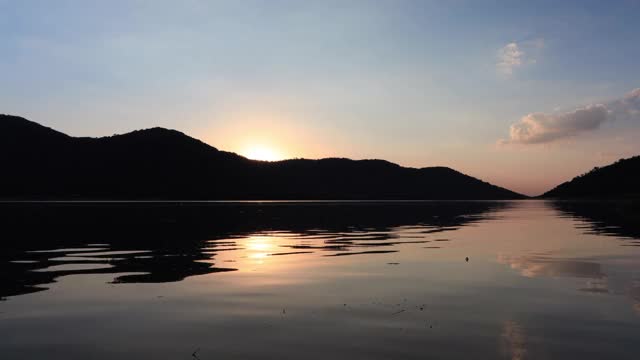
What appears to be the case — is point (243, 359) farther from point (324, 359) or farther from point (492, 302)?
point (492, 302)

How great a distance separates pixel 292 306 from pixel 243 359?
6.51 metres

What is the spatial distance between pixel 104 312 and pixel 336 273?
1198 cm

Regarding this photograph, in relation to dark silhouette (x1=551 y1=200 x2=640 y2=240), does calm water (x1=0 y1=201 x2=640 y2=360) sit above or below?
below

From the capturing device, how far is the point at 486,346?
46.5ft

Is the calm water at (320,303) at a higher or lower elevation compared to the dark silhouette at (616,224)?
lower

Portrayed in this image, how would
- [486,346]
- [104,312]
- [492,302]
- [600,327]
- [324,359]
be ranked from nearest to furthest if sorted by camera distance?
[324,359] < [486,346] < [600,327] < [104,312] < [492,302]

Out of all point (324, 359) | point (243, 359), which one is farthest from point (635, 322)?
point (243, 359)

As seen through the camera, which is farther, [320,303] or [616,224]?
[616,224]

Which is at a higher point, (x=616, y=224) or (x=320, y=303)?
(x=616, y=224)

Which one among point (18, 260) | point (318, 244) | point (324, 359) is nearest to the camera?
point (324, 359)

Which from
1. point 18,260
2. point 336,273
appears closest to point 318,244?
point 336,273

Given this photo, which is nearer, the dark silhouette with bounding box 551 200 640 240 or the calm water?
the calm water

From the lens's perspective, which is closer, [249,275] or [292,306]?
[292,306]

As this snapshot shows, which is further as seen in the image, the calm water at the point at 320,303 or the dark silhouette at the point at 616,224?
the dark silhouette at the point at 616,224
